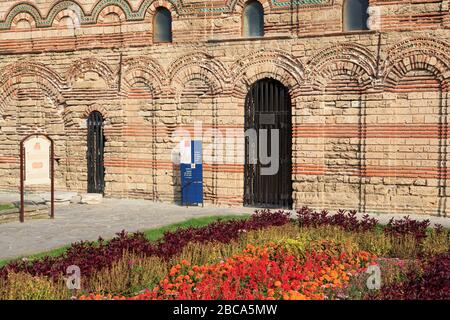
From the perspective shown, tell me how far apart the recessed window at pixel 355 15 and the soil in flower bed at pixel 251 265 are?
5.87 m

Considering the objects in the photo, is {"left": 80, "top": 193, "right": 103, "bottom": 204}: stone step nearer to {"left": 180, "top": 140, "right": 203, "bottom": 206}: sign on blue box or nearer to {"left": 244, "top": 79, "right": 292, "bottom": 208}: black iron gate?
{"left": 180, "top": 140, "right": 203, "bottom": 206}: sign on blue box

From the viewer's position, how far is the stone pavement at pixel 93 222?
9492mm

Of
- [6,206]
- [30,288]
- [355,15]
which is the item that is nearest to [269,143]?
[355,15]

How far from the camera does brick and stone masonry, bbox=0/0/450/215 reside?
41.1 feet

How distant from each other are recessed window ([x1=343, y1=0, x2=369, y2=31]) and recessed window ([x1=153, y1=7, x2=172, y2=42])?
5.03m

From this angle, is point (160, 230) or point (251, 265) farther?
point (160, 230)

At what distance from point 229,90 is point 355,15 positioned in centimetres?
380

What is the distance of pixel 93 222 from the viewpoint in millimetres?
11625

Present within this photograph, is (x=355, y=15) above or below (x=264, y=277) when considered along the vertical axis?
above

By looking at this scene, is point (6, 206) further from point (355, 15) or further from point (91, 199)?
point (355, 15)

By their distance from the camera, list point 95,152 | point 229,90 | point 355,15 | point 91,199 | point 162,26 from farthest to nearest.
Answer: point 95,152 → point 162,26 → point 91,199 → point 229,90 → point 355,15

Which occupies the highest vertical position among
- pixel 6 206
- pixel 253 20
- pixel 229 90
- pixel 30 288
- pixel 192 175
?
pixel 253 20

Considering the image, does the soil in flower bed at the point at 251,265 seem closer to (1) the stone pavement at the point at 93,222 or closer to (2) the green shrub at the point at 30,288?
(2) the green shrub at the point at 30,288
